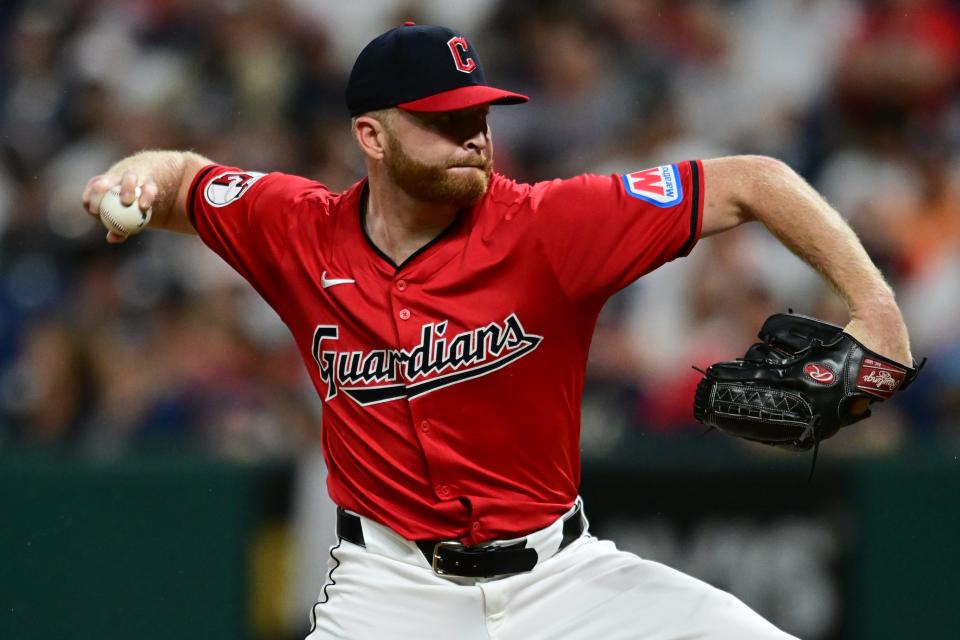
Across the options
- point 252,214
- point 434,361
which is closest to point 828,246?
point 434,361

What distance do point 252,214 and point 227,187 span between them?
0.16m

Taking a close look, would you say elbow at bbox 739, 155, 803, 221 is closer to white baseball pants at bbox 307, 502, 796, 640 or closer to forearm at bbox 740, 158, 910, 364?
forearm at bbox 740, 158, 910, 364

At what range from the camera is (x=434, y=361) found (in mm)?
3928

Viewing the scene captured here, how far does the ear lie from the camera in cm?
405

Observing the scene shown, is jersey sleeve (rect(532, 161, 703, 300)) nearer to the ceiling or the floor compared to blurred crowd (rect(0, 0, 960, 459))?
nearer to the ceiling

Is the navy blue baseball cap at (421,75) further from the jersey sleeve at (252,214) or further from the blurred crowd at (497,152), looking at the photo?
the blurred crowd at (497,152)

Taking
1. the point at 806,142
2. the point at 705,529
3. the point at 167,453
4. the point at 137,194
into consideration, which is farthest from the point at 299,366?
the point at 137,194

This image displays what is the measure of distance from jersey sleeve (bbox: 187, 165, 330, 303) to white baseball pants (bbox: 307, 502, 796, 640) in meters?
0.83

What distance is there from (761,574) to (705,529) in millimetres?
288

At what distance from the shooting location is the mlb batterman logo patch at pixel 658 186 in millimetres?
3824

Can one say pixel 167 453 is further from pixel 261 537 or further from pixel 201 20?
pixel 201 20

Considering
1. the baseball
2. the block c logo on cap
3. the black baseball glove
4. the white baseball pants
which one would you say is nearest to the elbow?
the black baseball glove

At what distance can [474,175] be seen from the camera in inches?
154

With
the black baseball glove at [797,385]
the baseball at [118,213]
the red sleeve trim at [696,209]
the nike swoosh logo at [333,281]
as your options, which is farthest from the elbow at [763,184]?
the baseball at [118,213]
